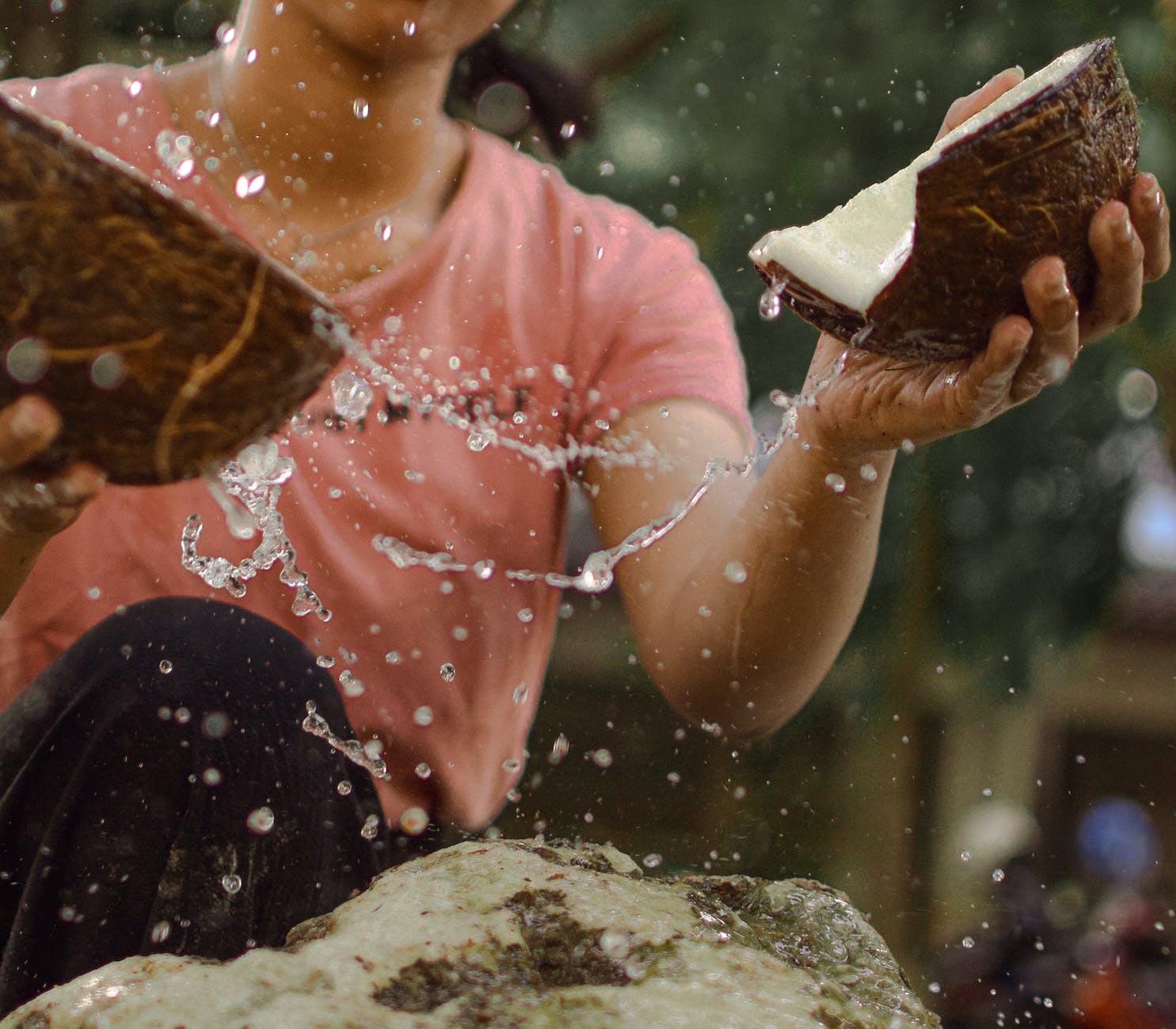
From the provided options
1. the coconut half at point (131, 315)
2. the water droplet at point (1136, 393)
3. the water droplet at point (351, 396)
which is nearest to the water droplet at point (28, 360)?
the coconut half at point (131, 315)

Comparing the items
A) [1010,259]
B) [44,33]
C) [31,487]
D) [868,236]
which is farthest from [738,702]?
[44,33]

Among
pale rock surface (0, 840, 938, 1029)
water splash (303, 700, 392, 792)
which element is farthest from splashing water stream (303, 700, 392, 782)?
pale rock surface (0, 840, 938, 1029)

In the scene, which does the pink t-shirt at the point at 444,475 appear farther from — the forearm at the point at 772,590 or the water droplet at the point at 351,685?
the forearm at the point at 772,590

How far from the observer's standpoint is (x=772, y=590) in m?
1.50

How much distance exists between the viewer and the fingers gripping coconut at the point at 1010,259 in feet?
3.32

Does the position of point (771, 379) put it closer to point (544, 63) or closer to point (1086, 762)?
point (544, 63)

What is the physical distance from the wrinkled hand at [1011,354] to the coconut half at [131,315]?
0.57 metres

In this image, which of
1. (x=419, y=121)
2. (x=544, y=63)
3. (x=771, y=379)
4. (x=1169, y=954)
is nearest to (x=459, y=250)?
(x=419, y=121)

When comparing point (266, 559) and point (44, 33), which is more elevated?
point (44, 33)

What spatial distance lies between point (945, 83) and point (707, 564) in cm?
270

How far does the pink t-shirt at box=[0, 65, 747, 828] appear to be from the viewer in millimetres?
1732

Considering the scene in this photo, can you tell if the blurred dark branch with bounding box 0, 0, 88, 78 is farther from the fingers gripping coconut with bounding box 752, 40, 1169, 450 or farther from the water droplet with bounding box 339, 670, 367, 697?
the fingers gripping coconut with bounding box 752, 40, 1169, 450

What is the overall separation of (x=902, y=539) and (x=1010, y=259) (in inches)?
123

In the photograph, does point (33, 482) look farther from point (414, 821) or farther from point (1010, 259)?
point (1010, 259)
